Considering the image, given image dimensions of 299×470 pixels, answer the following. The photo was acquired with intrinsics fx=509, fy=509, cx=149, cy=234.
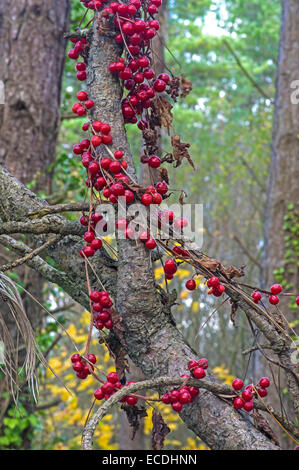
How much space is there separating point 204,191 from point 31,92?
4.53m

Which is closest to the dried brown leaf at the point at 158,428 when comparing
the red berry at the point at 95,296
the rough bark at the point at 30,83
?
the red berry at the point at 95,296

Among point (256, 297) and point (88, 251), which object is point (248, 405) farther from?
point (88, 251)

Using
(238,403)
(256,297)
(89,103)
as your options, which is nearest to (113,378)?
(238,403)

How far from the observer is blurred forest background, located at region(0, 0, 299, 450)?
11.1 ft

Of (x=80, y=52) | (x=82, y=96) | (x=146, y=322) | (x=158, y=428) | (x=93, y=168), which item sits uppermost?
(x=80, y=52)

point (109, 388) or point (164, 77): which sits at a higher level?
point (164, 77)

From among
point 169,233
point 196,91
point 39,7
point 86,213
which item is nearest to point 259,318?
point 169,233

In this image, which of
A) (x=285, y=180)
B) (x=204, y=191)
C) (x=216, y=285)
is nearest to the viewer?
(x=216, y=285)

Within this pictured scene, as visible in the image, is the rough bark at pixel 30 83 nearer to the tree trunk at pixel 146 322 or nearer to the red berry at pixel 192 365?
the tree trunk at pixel 146 322

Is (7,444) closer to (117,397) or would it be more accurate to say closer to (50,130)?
(50,130)

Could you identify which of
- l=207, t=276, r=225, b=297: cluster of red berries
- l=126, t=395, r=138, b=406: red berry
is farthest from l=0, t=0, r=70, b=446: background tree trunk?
l=207, t=276, r=225, b=297: cluster of red berries

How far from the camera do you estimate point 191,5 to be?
10.8 meters

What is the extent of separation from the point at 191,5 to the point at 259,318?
35.7ft

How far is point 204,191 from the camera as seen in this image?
7363 millimetres
